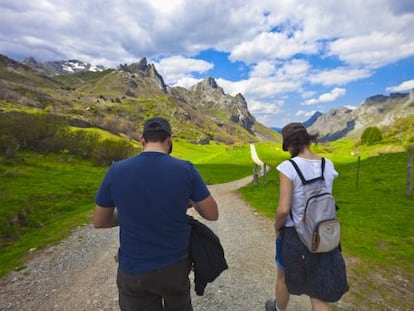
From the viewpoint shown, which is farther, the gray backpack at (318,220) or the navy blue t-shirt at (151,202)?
the gray backpack at (318,220)

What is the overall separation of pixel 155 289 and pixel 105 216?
103 centimetres

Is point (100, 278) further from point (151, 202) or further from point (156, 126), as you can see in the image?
point (156, 126)

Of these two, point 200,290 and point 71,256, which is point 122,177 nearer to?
point 200,290

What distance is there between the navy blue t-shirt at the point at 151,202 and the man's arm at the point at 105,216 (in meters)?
0.09

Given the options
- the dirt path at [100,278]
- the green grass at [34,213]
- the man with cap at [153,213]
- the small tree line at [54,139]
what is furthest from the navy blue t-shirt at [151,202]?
the small tree line at [54,139]

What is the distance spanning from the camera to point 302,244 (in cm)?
419

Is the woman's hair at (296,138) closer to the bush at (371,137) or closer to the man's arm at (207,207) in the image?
the man's arm at (207,207)

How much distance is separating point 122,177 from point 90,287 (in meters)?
5.64

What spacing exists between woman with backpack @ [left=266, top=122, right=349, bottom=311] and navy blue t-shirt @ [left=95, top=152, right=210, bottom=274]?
48.9 inches

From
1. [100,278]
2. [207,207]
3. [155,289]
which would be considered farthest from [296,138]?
[100,278]

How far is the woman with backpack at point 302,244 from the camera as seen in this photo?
4.15 metres

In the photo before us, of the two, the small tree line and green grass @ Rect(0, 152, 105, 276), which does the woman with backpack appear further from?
the small tree line

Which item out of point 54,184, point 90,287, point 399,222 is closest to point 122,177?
point 90,287

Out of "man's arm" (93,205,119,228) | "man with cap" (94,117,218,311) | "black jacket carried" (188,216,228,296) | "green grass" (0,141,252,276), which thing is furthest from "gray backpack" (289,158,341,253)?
"green grass" (0,141,252,276)
